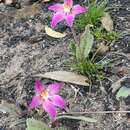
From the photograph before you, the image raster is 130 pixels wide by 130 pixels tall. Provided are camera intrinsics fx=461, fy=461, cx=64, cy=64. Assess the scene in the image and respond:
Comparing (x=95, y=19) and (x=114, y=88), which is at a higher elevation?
(x=95, y=19)

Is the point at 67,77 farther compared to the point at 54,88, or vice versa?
the point at 67,77

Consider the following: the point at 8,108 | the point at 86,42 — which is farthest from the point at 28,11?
the point at 8,108

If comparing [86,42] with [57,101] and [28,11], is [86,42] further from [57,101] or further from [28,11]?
[28,11]

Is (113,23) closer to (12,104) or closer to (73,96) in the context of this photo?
(73,96)

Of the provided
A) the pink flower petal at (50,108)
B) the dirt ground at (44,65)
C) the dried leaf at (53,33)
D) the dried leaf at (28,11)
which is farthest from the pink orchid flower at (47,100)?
the dried leaf at (28,11)

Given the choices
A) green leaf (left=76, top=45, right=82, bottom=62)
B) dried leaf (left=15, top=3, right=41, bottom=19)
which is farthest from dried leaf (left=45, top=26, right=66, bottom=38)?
green leaf (left=76, top=45, right=82, bottom=62)

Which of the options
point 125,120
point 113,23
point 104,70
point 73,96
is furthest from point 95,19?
point 125,120
